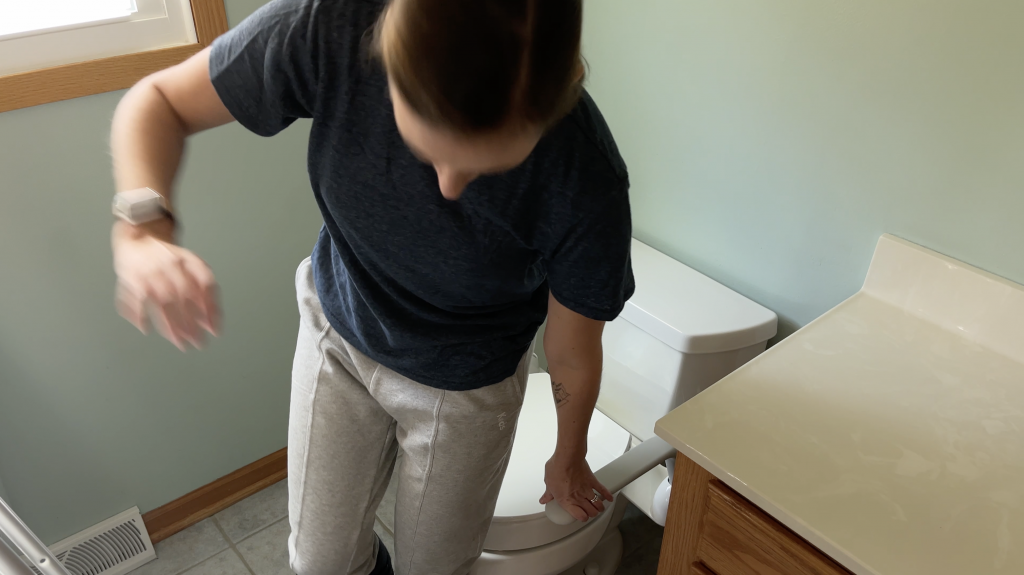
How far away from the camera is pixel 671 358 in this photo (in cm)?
125

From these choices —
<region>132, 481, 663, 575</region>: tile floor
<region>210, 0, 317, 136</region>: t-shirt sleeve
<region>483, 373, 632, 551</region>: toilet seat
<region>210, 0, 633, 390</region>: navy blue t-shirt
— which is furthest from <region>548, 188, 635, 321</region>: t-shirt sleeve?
<region>132, 481, 663, 575</region>: tile floor

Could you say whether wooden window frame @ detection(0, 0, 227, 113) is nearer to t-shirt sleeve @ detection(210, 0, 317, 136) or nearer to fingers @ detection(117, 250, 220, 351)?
t-shirt sleeve @ detection(210, 0, 317, 136)

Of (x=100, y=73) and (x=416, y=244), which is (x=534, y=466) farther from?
(x=100, y=73)

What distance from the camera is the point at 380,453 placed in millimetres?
1080

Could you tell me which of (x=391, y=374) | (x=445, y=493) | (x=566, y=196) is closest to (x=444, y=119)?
(x=566, y=196)

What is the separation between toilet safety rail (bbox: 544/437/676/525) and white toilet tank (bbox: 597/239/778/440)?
139 millimetres

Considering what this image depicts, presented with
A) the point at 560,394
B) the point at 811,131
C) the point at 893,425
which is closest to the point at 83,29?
the point at 560,394

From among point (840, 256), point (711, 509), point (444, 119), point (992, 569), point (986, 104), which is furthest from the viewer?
point (840, 256)

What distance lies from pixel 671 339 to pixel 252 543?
110 centimetres

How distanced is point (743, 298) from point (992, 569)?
66 centimetres

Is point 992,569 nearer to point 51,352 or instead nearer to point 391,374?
point 391,374

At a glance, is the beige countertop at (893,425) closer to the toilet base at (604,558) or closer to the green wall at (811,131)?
the green wall at (811,131)

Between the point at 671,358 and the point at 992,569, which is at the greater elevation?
the point at 992,569

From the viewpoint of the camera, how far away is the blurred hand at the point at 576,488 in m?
1.10
